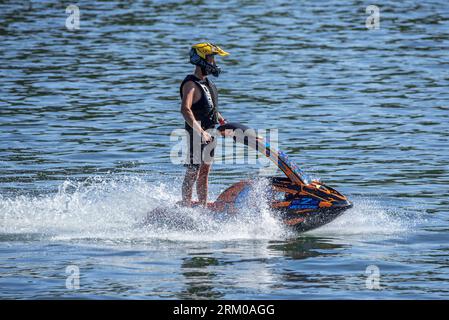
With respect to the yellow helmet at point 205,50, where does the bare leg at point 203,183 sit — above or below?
below

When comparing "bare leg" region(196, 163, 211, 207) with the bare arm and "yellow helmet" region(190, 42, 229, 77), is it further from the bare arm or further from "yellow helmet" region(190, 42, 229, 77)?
"yellow helmet" region(190, 42, 229, 77)

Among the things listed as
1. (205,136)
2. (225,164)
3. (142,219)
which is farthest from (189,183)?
(225,164)

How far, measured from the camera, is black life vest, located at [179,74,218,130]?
12.4 m

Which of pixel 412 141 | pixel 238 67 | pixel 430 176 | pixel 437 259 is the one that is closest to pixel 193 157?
pixel 437 259

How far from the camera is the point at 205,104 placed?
12406 mm

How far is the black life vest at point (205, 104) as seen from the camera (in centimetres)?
1235

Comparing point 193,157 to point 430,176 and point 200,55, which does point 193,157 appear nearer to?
point 200,55

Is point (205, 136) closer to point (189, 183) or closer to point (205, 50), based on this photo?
point (189, 183)

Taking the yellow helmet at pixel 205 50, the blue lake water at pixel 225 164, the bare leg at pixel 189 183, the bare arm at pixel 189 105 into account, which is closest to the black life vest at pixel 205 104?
the bare arm at pixel 189 105

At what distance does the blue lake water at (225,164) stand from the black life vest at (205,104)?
1.11 metres

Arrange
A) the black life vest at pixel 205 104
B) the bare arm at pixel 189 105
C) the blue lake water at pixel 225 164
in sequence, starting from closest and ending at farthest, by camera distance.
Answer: the blue lake water at pixel 225 164
the bare arm at pixel 189 105
the black life vest at pixel 205 104

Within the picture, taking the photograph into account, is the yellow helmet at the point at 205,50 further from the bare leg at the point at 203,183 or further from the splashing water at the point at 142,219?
the splashing water at the point at 142,219

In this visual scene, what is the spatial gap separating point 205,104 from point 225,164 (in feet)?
A: 13.8

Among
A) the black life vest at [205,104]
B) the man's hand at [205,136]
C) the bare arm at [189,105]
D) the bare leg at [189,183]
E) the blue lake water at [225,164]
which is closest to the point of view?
the blue lake water at [225,164]
